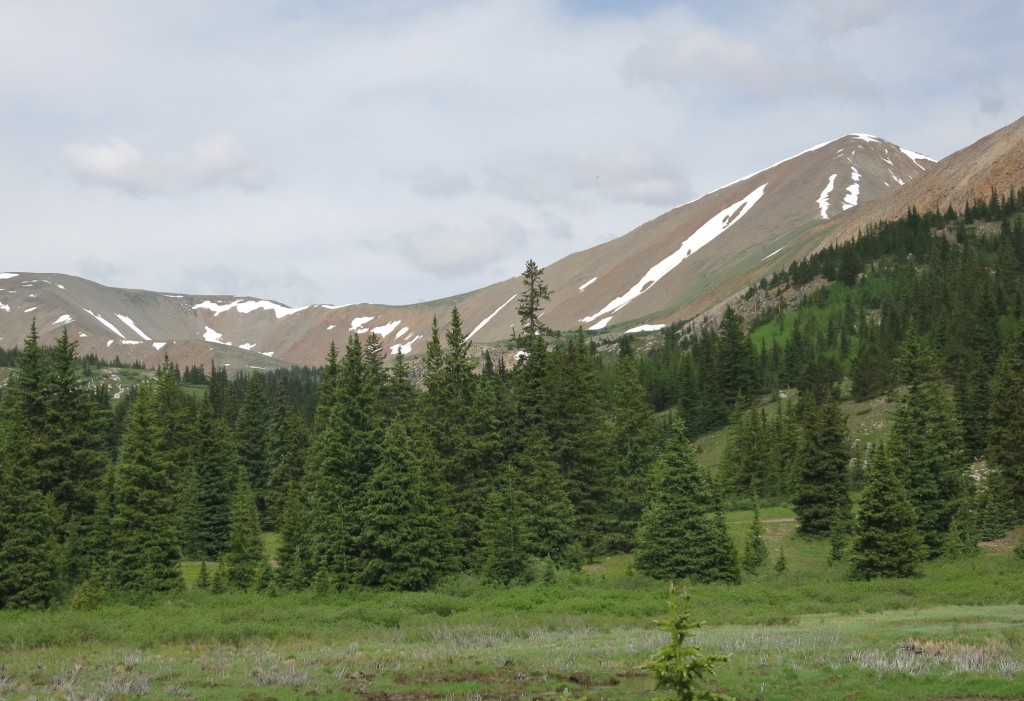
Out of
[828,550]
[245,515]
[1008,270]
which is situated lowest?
[828,550]

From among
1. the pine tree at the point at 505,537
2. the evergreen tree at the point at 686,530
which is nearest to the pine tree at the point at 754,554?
the evergreen tree at the point at 686,530

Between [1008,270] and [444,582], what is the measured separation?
120m

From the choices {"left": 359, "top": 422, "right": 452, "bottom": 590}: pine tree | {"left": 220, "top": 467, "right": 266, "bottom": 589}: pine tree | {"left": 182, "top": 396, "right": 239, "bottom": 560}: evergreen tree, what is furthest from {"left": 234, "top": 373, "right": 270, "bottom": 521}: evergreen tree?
{"left": 359, "top": 422, "right": 452, "bottom": 590}: pine tree

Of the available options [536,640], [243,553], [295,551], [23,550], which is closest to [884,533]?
[536,640]

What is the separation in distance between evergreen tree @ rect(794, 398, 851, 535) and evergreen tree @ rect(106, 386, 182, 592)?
4177 cm

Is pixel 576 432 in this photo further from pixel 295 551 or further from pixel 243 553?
pixel 243 553

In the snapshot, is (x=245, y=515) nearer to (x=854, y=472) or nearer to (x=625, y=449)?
(x=625, y=449)

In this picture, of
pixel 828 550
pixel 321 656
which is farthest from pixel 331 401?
pixel 321 656

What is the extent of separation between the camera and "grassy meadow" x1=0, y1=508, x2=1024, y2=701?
22062mm

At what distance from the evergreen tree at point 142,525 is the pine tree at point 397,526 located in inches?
461

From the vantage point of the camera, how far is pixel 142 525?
50.9m

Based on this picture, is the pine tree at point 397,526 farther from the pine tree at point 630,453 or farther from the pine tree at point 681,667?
the pine tree at point 681,667

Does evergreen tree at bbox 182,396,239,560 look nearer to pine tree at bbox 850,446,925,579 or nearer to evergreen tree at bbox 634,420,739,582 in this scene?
A: evergreen tree at bbox 634,420,739,582

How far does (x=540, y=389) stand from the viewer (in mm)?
58125
